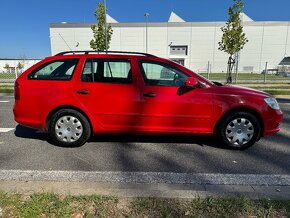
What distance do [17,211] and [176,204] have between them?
1.59m

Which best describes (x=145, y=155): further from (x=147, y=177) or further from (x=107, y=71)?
(x=107, y=71)

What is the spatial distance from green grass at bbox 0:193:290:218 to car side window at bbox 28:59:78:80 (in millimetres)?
2293

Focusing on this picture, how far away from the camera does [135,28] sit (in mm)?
54906

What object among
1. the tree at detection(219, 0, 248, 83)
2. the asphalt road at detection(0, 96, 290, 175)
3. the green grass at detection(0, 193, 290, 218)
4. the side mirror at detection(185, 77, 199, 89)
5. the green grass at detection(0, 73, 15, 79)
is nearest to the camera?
the green grass at detection(0, 193, 290, 218)

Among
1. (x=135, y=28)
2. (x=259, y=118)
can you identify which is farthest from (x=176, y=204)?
(x=135, y=28)

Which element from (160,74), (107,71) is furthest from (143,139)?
(107,71)

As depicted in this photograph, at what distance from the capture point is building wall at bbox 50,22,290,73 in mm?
53844

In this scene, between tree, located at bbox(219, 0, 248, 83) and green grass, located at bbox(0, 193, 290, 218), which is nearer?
green grass, located at bbox(0, 193, 290, 218)

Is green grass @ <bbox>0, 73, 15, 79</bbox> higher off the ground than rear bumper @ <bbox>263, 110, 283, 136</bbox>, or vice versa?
green grass @ <bbox>0, 73, 15, 79</bbox>

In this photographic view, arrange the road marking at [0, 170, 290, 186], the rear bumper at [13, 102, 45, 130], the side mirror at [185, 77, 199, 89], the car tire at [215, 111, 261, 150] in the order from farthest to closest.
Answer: the rear bumper at [13, 102, 45, 130]
the car tire at [215, 111, 261, 150]
the side mirror at [185, 77, 199, 89]
the road marking at [0, 170, 290, 186]

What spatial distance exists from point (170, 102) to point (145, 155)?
100 cm

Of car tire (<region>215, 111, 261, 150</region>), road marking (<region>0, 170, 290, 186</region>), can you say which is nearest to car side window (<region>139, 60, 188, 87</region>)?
car tire (<region>215, 111, 261, 150</region>)

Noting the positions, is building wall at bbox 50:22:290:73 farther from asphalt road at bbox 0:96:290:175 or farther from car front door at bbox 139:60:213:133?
car front door at bbox 139:60:213:133

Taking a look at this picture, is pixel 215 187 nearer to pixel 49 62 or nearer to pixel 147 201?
pixel 147 201
